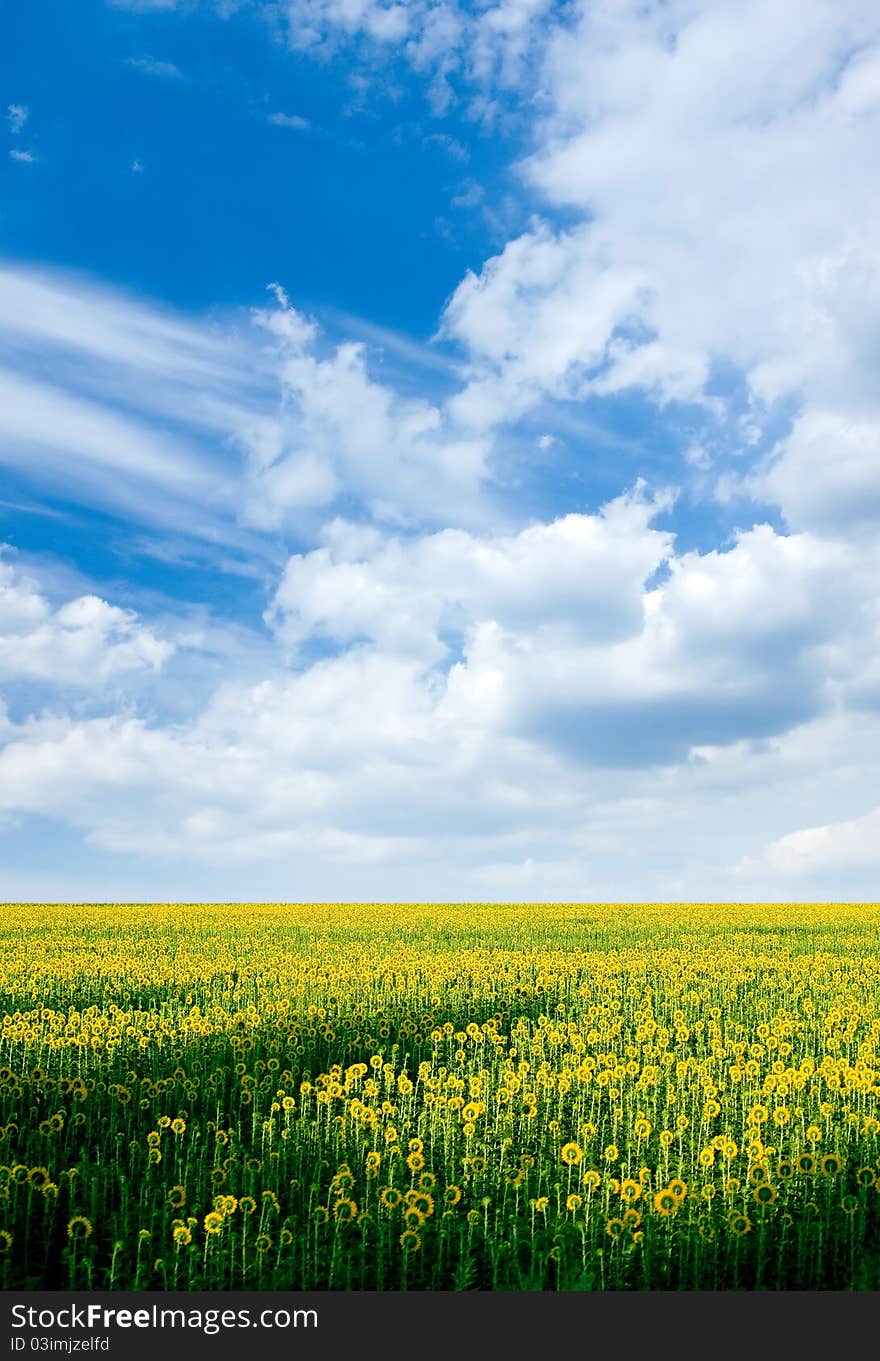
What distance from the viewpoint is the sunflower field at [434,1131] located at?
8.05 meters

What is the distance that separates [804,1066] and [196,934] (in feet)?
86.6

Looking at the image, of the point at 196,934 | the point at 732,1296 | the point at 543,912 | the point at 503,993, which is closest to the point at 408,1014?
the point at 503,993

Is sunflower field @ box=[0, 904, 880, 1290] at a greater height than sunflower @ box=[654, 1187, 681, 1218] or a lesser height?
lesser

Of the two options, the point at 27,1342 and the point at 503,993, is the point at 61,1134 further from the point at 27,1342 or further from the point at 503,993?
the point at 503,993

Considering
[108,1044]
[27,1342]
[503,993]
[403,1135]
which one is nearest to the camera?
[27,1342]

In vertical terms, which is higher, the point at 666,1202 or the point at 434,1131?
the point at 666,1202

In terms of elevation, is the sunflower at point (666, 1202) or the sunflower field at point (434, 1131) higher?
the sunflower at point (666, 1202)

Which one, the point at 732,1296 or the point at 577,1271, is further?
the point at 577,1271

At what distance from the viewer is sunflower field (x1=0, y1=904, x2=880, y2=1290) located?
8.05 meters

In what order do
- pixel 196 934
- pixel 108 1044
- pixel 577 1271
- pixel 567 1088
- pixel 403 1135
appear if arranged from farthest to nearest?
pixel 196 934
pixel 108 1044
pixel 567 1088
pixel 403 1135
pixel 577 1271

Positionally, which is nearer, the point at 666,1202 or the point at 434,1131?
the point at 666,1202

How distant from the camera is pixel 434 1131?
11.0 metres

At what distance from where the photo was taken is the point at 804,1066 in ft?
41.8

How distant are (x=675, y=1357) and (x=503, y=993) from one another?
14.7 metres
